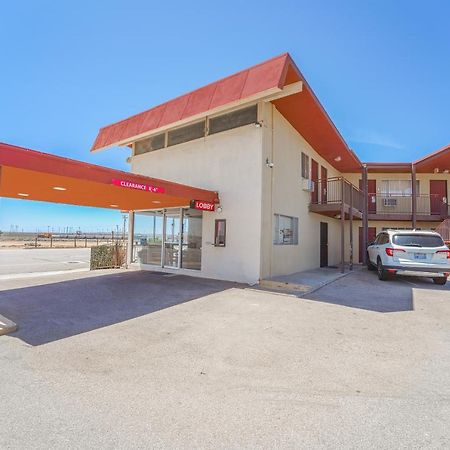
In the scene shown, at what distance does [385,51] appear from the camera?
1085 cm

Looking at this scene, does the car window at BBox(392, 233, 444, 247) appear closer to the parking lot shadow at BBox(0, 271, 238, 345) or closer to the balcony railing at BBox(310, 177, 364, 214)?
the balcony railing at BBox(310, 177, 364, 214)

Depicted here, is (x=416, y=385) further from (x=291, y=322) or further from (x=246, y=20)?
(x=246, y=20)

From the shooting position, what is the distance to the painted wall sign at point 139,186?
749 cm

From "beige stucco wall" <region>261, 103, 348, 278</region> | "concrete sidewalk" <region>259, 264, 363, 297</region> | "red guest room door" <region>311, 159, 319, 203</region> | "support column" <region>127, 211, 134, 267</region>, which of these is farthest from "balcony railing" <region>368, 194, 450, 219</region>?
"support column" <region>127, 211, 134, 267</region>

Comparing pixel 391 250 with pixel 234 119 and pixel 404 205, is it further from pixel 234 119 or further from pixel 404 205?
pixel 404 205

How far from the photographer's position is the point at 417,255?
980cm

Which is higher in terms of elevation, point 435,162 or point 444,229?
point 435,162

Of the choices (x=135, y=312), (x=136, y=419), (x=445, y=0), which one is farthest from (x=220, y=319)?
(x=445, y=0)

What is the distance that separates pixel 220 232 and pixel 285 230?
8.54ft

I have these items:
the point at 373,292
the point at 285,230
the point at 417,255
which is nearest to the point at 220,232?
the point at 285,230

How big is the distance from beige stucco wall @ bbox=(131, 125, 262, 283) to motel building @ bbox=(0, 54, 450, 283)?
0.12 feet

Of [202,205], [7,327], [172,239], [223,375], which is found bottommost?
[223,375]

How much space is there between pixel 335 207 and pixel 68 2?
37.6 feet

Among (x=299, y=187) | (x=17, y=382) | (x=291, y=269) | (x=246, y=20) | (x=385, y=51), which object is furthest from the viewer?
(x=299, y=187)
